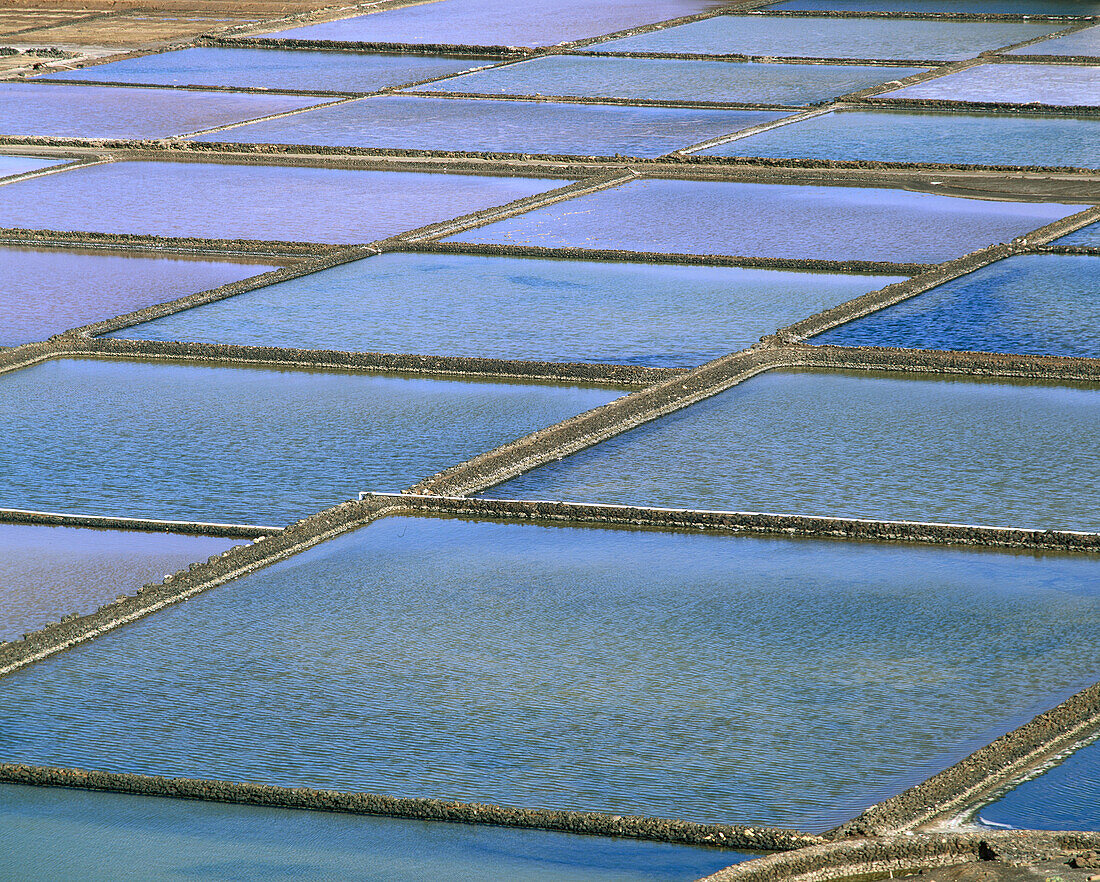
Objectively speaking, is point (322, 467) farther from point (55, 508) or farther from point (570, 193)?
point (570, 193)

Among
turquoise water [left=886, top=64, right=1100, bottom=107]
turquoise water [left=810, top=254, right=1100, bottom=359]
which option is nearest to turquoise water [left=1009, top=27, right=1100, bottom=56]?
turquoise water [left=886, top=64, right=1100, bottom=107]

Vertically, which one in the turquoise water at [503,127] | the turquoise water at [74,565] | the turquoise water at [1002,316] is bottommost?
the turquoise water at [74,565]

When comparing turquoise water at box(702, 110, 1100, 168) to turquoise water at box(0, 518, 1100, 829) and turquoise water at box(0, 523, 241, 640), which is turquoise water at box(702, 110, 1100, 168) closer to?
turquoise water at box(0, 518, 1100, 829)

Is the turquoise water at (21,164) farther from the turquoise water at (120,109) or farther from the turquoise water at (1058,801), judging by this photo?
the turquoise water at (1058,801)

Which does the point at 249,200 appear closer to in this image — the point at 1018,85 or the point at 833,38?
the point at 1018,85

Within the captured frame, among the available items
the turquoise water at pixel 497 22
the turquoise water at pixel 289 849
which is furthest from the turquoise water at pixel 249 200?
the turquoise water at pixel 497 22

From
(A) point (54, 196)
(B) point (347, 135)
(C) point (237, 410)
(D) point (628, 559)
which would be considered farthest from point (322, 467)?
(B) point (347, 135)
